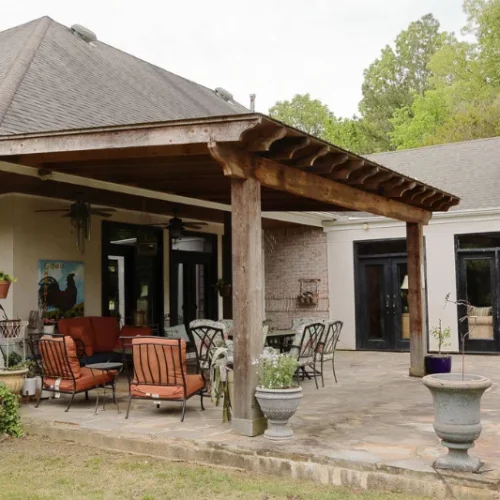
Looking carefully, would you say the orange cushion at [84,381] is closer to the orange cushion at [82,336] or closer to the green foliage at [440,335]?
the orange cushion at [82,336]

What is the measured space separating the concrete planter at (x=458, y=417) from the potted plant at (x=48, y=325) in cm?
611

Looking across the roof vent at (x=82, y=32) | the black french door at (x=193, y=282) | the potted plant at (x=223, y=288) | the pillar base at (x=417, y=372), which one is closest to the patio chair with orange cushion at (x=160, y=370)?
the pillar base at (x=417, y=372)

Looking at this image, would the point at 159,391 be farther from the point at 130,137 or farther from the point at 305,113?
the point at 305,113

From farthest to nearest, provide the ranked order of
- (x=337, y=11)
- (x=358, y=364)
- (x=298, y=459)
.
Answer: (x=337, y=11) → (x=358, y=364) → (x=298, y=459)

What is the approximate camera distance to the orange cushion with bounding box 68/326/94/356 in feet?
30.6

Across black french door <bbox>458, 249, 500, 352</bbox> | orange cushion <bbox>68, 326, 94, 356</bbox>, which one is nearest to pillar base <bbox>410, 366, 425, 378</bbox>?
black french door <bbox>458, 249, 500, 352</bbox>

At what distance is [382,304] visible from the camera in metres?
14.0

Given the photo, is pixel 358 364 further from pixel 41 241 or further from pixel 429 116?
pixel 429 116

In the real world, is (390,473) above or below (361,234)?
below

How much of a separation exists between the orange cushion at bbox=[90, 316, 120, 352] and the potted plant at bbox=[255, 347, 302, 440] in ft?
16.1

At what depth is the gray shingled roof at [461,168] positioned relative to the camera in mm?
13500

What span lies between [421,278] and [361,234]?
4.38 m

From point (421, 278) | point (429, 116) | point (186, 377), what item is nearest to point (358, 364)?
A: point (421, 278)

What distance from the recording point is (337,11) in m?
34.4
